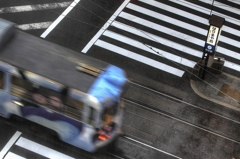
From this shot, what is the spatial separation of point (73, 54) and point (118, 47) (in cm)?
593

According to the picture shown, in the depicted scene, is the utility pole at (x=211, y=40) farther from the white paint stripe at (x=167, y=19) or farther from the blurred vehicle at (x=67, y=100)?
the blurred vehicle at (x=67, y=100)

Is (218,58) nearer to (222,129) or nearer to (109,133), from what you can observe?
(222,129)

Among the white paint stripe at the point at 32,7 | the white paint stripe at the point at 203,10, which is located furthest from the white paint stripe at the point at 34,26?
the white paint stripe at the point at 203,10

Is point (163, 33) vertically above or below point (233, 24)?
below

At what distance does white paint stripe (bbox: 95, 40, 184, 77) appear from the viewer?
69.6 ft

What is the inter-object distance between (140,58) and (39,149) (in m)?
7.02

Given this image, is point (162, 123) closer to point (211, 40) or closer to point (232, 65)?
point (211, 40)

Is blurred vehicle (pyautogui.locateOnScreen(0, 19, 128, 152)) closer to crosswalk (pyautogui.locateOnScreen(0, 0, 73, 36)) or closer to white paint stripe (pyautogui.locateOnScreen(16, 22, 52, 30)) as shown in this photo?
white paint stripe (pyautogui.locateOnScreen(16, 22, 52, 30))

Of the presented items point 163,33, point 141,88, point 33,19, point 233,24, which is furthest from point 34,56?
point 233,24

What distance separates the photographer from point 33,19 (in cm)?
2284

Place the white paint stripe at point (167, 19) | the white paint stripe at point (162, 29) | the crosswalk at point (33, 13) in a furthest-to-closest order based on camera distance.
→ the white paint stripe at point (167, 19) < the white paint stripe at point (162, 29) < the crosswalk at point (33, 13)

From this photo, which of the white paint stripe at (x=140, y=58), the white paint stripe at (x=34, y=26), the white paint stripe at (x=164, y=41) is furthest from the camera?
the white paint stripe at (x=34, y=26)

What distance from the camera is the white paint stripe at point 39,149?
17.4m

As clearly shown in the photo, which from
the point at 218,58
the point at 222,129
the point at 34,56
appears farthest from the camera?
the point at 218,58
